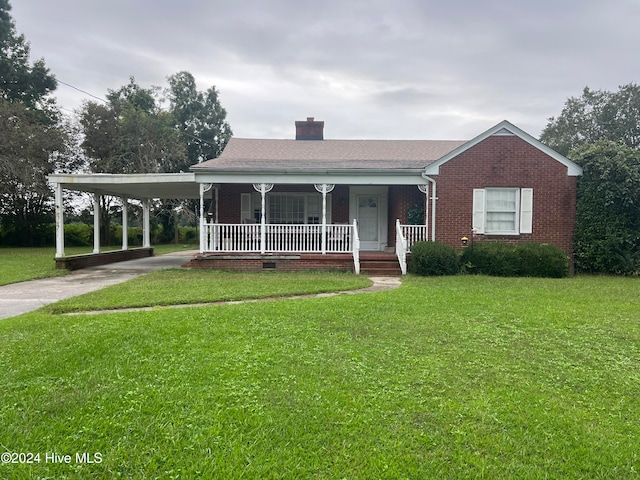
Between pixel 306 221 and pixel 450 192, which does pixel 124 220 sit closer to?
pixel 306 221

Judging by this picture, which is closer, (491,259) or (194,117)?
(491,259)

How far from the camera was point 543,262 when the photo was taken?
35.7ft

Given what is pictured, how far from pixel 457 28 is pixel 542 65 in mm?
6714

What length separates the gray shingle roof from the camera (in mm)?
12627

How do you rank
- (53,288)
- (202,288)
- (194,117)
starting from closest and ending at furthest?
(202,288) → (53,288) → (194,117)

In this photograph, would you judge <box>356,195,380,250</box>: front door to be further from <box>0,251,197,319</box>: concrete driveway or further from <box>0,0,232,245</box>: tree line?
<box>0,0,232,245</box>: tree line

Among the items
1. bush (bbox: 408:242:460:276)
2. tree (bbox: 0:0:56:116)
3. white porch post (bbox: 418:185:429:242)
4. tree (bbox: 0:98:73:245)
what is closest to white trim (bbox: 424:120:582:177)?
white porch post (bbox: 418:185:429:242)

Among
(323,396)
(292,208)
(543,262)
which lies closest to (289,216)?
(292,208)

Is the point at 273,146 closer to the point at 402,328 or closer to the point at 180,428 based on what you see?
the point at 402,328

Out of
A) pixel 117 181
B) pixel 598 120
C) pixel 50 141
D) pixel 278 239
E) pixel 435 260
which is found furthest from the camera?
pixel 598 120

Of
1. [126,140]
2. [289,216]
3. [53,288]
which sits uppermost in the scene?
[126,140]

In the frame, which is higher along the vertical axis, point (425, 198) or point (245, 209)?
point (425, 198)

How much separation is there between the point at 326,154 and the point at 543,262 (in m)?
8.64

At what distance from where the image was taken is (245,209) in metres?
14.6
